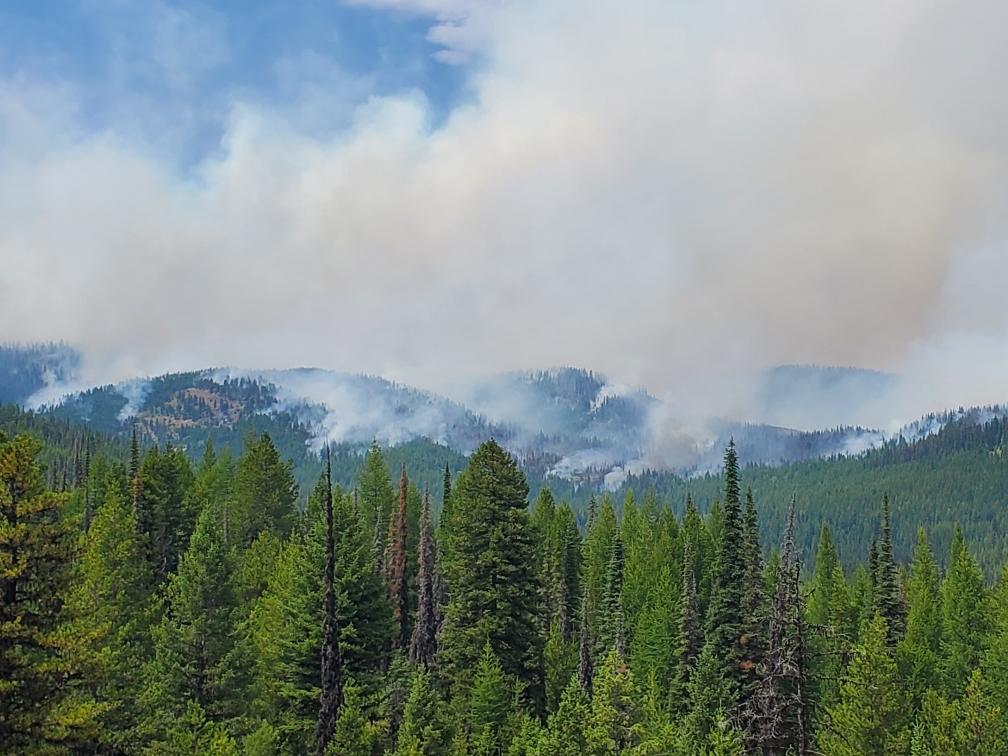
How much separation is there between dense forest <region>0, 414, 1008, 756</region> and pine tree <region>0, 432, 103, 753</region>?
7cm

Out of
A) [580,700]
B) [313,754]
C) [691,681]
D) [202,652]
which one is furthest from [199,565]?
[691,681]

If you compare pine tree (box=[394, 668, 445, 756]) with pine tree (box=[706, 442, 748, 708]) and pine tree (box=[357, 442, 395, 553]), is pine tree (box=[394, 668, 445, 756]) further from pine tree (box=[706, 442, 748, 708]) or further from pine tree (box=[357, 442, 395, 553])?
pine tree (box=[357, 442, 395, 553])

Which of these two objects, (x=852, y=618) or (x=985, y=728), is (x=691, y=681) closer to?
(x=985, y=728)

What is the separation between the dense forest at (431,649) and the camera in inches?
1142

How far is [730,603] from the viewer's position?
57562 mm

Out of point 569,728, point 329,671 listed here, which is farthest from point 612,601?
point 329,671

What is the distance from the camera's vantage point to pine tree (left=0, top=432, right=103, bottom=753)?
27234 mm

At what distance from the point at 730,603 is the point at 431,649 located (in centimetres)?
2133

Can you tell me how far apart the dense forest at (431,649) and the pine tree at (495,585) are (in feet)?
0.44

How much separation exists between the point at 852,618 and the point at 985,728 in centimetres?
4132

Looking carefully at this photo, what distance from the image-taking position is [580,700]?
42094mm

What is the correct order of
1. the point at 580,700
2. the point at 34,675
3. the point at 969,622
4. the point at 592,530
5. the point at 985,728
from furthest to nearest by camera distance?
the point at 592,530 < the point at 969,622 < the point at 985,728 < the point at 580,700 < the point at 34,675

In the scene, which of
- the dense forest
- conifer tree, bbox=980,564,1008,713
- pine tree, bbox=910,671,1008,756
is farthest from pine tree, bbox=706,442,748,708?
conifer tree, bbox=980,564,1008,713

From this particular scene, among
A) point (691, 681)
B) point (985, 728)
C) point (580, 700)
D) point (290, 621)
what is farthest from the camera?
point (691, 681)
